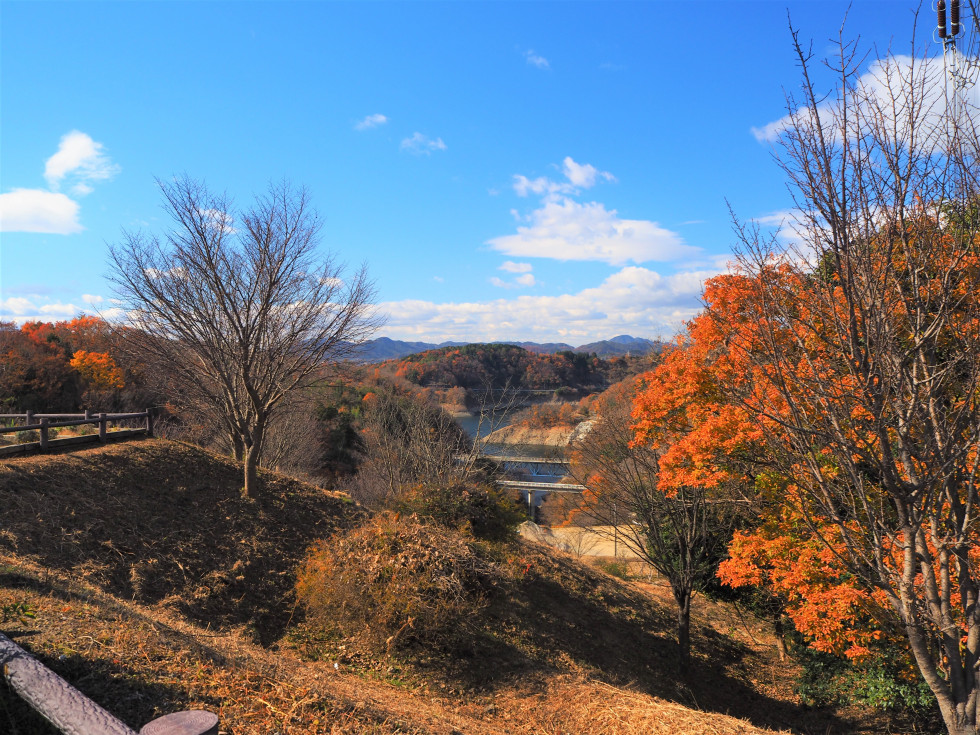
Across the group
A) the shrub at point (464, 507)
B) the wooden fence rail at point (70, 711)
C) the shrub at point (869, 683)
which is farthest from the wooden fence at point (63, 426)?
the shrub at point (869, 683)

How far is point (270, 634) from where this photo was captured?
8820 mm

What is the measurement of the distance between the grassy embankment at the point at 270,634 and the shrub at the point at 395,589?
0.37 metres

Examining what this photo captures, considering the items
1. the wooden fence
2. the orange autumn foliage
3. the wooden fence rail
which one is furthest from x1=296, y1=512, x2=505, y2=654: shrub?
the orange autumn foliage

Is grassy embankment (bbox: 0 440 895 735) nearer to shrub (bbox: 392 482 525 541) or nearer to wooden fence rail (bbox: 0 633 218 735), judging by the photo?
wooden fence rail (bbox: 0 633 218 735)

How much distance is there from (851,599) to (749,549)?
2.12 metres

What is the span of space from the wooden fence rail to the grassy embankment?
583 millimetres

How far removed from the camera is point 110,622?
5.47 meters

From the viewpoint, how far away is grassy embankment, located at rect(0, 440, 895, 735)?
4746 mm

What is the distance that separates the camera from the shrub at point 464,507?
12.1 m

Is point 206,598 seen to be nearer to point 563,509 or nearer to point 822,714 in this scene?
point 822,714

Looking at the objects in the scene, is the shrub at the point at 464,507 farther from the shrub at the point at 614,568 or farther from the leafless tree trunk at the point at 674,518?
the shrub at the point at 614,568

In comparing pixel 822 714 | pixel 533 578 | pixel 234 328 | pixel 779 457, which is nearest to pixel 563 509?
pixel 533 578

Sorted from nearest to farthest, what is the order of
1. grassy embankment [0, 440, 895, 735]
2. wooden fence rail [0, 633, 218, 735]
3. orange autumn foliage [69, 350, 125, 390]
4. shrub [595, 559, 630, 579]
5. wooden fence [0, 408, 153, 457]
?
wooden fence rail [0, 633, 218, 735] → grassy embankment [0, 440, 895, 735] → wooden fence [0, 408, 153, 457] → shrub [595, 559, 630, 579] → orange autumn foliage [69, 350, 125, 390]

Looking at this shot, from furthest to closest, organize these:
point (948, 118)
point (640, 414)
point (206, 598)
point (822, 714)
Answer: point (640, 414) → point (822, 714) → point (206, 598) → point (948, 118)
